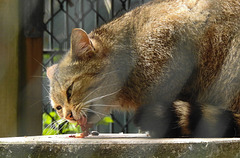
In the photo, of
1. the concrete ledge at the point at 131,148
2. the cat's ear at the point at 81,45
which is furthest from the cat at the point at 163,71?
the concrete ledge at the point at 131,148

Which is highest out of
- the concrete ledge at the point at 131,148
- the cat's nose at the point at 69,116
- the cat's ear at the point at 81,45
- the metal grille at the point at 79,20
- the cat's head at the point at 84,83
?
the metal grille at the point at 79,20

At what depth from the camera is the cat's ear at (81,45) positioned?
232 centimetres

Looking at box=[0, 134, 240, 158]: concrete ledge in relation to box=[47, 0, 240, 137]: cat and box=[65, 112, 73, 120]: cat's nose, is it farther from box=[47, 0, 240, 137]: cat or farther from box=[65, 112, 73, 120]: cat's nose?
box=[65, 112, 73, 120]: cat's nose

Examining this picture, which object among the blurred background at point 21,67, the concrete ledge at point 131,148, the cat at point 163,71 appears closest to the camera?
the concrete ledge at point 131,148

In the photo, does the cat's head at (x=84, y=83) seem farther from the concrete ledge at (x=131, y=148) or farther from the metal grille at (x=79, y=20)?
the metal grille at (x=79, y=20)

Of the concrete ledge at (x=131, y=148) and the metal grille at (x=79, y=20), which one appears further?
the metal grille at (x=79, y=20)

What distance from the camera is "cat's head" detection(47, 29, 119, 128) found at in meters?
2.33

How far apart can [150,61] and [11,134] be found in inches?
48.7

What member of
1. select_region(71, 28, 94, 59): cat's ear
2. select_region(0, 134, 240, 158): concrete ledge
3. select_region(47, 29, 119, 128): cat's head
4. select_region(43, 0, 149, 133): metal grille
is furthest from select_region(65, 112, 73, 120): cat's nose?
select_region(43, 0, 149, 133): metal grille

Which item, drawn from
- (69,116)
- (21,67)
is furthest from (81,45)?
(21,67)

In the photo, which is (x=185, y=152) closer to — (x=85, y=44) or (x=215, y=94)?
(x=215, y=94)

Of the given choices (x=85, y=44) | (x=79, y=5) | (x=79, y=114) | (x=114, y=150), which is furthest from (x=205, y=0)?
(x=79, y=5)

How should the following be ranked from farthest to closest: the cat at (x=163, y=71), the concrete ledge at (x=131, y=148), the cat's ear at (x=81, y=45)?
1. the cat's ear at (x=81, y=45)
2. the cat at (x=163, y=71)
3. the concrete ledge at (x=131, y=148)

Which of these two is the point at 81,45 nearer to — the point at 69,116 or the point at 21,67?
the point at 69,116
